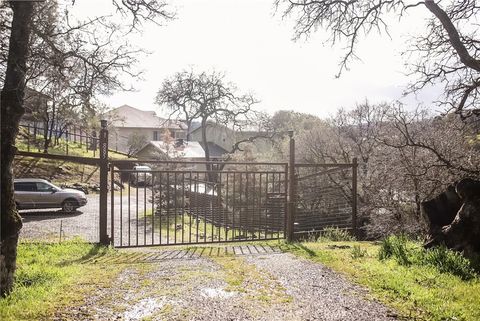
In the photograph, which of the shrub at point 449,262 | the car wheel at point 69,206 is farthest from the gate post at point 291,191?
the car wheel at point 69,206

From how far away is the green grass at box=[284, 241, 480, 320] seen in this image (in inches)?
153

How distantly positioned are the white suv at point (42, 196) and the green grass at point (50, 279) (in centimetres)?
1055

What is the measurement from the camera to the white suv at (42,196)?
16078 millimetres

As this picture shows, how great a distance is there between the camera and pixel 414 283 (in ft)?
15.1

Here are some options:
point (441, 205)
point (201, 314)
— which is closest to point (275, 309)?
point (201, 314)

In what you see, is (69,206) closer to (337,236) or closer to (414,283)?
(337,236)

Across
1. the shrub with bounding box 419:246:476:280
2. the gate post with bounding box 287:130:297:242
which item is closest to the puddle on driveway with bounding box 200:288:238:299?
the shrub with bounding box 419:246:476:280

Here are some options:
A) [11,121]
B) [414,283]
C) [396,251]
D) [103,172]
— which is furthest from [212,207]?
[11,121]

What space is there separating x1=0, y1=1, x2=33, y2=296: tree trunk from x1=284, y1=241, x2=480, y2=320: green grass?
4.36m

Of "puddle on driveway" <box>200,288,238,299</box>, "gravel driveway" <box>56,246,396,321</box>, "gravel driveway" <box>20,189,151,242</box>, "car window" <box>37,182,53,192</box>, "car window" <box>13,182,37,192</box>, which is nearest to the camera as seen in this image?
"gravel driveway" <box>56,246,396,321</box>

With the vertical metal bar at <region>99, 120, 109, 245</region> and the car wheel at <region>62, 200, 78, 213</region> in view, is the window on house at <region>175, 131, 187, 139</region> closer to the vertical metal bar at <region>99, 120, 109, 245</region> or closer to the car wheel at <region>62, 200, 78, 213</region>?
the car wheel at <region>62, 200, 78, 213</region>

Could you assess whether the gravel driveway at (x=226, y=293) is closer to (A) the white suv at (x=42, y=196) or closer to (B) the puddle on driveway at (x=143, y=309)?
(B) the puddle on driveway at (x=143, y=309)

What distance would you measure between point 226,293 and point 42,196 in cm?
1483

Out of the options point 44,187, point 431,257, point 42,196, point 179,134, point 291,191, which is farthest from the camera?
point 179,134
